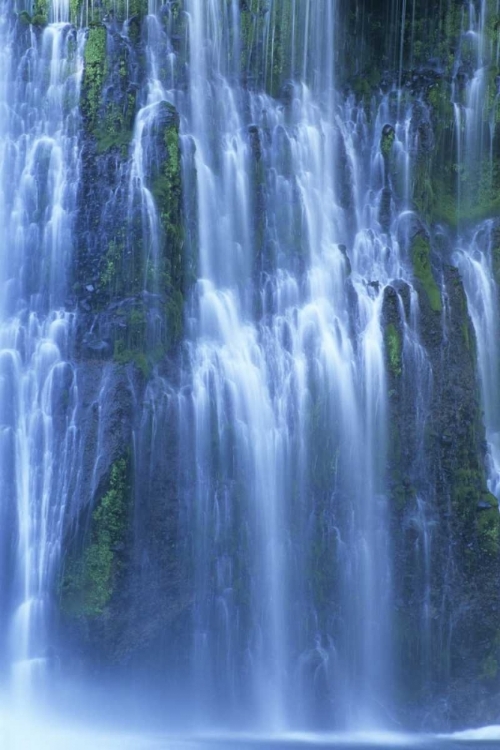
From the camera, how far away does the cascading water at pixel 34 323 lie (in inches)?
609

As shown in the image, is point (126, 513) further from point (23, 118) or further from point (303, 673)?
point (23, 118)

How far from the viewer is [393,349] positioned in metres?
17.9

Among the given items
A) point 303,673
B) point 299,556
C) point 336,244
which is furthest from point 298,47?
point 303,673

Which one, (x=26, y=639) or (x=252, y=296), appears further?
(x=252, y=296)

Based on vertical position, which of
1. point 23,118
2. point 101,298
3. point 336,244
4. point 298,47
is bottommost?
point 101,298

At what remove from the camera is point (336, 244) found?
2009cm

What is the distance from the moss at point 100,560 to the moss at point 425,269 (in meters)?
6.82

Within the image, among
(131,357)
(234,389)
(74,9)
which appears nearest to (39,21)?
(74,9)

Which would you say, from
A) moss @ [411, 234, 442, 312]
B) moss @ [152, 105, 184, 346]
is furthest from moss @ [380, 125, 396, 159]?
moss @ [152, 105, 184, 346]

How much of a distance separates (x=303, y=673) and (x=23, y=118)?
39.2 feet

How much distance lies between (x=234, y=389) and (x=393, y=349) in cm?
312

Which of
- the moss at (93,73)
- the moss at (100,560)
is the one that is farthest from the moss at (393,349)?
the moss at (93,73)

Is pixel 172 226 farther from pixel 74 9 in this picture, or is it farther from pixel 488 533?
pixel 488 533

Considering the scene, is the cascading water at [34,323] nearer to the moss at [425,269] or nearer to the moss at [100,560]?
the moss at [100,560]
